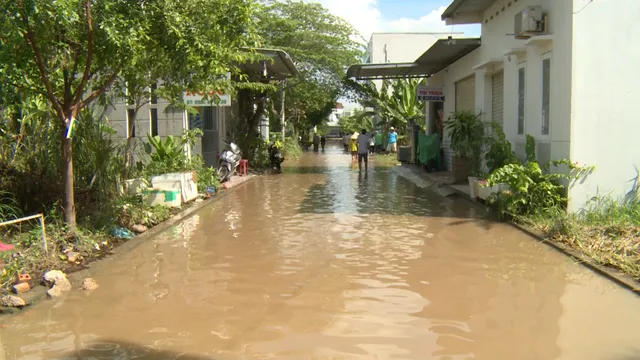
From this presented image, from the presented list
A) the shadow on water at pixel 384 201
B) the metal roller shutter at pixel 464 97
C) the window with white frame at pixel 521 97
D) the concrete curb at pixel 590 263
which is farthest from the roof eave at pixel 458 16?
the concrete curb at pixel 590 263

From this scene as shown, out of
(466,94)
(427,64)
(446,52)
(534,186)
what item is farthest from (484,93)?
(534,186)

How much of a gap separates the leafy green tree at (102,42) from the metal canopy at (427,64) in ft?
27.9

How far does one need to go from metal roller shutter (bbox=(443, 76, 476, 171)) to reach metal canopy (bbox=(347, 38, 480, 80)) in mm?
831

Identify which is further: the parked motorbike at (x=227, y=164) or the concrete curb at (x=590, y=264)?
the parked motorbike at (x=227, y=164)

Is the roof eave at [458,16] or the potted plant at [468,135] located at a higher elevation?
the roof eave at [458,16]

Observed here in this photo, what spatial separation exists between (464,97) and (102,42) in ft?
43.0

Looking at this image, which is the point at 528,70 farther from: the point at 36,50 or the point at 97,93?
the point at 36,50


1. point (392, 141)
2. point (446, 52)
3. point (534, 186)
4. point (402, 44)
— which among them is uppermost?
point (402, 44)

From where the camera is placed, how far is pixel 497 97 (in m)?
14.3

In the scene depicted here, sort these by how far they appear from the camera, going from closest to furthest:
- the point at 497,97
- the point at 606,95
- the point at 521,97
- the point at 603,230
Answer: the point at 603,230 → the point at 606,95 → the point at 521,97 → the point at 497,97

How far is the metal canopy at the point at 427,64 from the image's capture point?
15.4 m

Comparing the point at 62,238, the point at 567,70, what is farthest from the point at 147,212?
the point at 567,70

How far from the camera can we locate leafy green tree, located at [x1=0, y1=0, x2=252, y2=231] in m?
6.48

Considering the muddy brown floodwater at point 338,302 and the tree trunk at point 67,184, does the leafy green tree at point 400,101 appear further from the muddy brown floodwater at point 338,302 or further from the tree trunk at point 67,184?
the tree trunk at point 67,184
